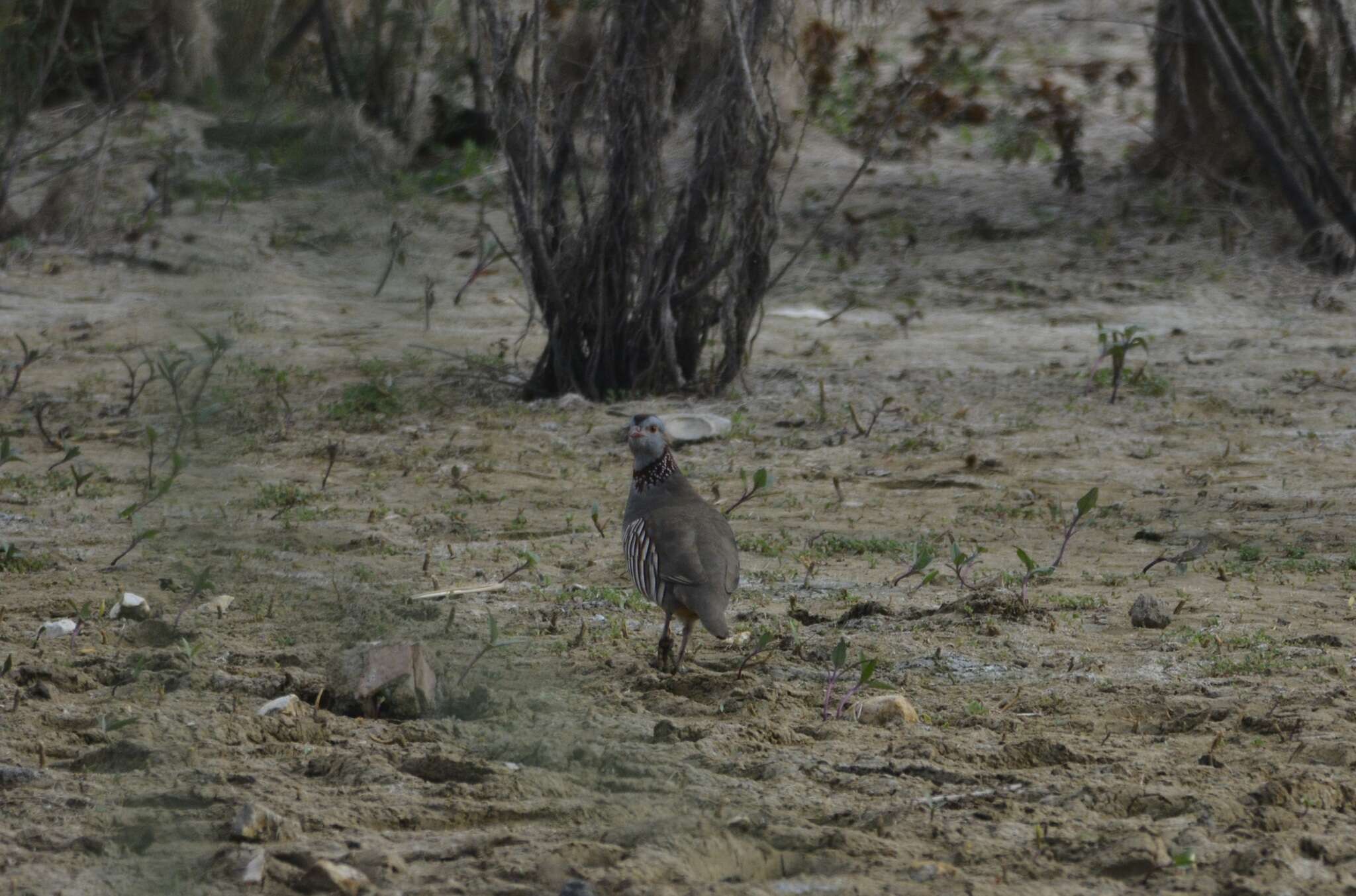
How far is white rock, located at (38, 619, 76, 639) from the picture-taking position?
4.03 meters

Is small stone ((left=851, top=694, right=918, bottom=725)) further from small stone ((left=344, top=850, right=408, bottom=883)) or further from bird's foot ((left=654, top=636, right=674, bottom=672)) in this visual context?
small stone ((left=344, top=850, right=408, bottom=883))

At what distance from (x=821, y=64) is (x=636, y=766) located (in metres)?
10.7

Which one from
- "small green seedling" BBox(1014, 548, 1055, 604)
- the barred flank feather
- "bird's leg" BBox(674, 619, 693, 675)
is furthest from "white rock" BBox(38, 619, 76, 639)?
"small green seedling" BBox(1014, 548, 1055, 604)

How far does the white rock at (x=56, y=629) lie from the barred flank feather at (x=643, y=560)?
1496 millimetres

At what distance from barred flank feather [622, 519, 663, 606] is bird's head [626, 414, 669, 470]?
0.28m

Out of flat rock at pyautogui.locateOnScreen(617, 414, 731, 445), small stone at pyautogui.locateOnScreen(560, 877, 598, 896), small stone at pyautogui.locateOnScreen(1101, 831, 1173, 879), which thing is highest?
small stone at pyautogui.locateOnScreen(560, 877, 598, 896)

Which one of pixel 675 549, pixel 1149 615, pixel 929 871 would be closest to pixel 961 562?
pixel 1149 615

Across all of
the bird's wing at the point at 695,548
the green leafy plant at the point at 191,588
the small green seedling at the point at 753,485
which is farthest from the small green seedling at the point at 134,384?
the bird's wing at the point at 695,548

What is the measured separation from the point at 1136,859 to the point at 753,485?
3.16 m

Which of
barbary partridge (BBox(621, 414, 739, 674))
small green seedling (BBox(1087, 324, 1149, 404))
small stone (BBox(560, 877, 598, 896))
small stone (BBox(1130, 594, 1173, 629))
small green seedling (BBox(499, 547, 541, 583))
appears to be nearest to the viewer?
small stone (BBox(560, 877, 598, 896))

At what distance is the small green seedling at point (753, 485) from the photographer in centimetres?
479

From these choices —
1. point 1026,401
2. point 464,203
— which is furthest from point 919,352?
point 464,203

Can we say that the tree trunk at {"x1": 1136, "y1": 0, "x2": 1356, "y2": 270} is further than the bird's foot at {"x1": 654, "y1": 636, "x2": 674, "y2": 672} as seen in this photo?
Yes

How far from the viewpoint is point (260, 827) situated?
277 centimetres
